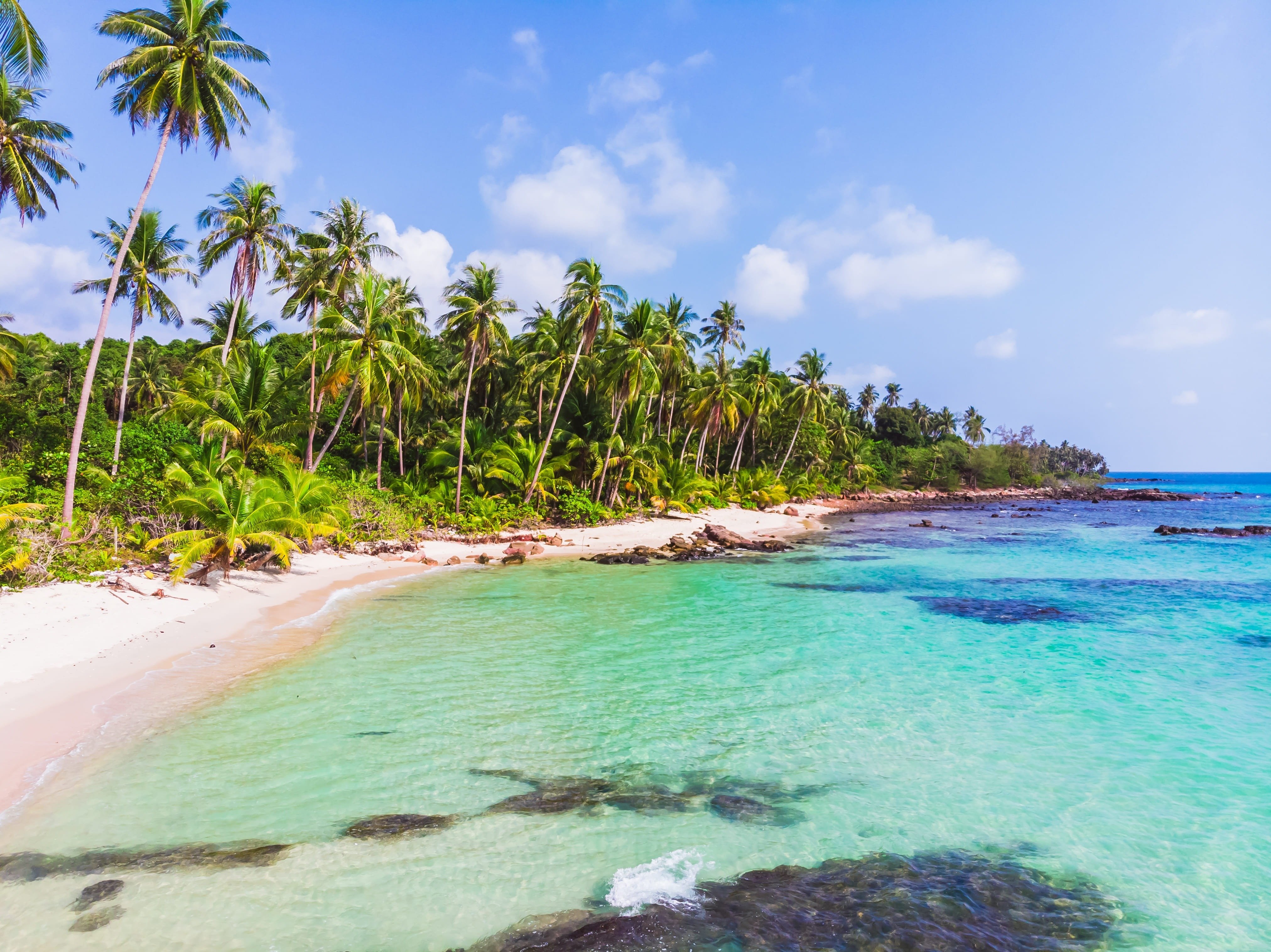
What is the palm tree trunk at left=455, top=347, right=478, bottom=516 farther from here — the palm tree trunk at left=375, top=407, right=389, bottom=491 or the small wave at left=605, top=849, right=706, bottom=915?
the small wave at left=605, top=849, right=706, bottom=915

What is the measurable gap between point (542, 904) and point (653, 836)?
1.30m

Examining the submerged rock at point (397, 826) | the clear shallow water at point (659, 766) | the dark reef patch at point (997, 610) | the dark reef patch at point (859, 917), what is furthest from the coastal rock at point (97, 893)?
the dark reef patch at point (997, 610)

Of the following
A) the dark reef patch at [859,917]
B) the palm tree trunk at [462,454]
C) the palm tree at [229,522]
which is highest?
the palm tree trunk at [462,454]

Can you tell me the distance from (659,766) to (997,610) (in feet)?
44.4

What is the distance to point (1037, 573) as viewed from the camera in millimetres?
23797

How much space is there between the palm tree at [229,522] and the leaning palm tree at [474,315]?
12.6m

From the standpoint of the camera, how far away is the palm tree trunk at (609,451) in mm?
32656

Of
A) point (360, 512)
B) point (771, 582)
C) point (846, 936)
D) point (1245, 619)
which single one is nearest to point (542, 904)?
point (846, 936)

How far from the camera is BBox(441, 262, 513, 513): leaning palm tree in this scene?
27.9 meters

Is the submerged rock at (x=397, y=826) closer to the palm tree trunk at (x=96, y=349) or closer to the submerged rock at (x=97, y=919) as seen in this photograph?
the submerged rock at (x=97, y=919)

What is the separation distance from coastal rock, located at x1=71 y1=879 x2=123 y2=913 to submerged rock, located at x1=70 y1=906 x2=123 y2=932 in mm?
104

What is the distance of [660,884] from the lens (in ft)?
16.9

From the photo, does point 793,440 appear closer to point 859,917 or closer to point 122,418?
point 122,418

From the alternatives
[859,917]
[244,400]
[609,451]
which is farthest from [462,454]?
[859,917]
